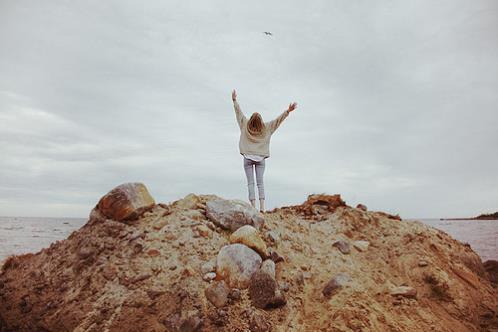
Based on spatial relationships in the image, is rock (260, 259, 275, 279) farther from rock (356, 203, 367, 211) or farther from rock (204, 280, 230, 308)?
rock (356, 203, 367, 211)

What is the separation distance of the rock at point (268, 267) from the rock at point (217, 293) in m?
0.64

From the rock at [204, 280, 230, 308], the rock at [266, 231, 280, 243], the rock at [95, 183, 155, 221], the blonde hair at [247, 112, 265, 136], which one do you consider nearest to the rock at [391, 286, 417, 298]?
the rock at [266, 231, 280, 243]

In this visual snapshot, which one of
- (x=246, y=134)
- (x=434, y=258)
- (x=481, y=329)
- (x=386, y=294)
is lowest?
(x=481, y=329)

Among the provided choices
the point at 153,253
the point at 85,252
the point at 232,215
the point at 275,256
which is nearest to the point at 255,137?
the point at 232,215

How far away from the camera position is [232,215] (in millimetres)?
5664

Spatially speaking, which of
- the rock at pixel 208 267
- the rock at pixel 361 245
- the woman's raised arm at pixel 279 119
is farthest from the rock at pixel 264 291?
the woman's raised arm at pixel 279 119

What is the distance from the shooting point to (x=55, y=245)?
5.73 meters

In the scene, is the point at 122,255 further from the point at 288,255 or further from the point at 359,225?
the point at 359,225

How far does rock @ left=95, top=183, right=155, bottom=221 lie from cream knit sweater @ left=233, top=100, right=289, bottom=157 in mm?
2576

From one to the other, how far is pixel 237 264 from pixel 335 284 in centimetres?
158

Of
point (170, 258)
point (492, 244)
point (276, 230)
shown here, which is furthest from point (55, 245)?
point (492, 244)

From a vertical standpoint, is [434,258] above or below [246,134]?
below

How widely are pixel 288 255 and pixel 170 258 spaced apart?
2.04m

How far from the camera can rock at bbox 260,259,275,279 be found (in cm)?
464
